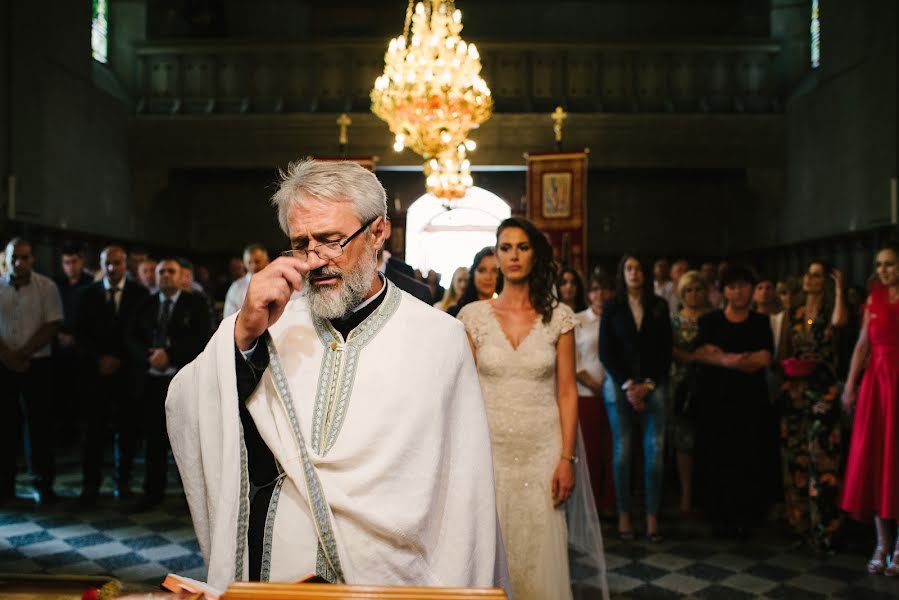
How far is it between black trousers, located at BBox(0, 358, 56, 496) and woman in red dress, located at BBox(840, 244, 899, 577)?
543 cm

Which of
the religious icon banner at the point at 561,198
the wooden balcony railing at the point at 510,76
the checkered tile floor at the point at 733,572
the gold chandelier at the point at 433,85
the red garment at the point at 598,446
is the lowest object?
the checkered tile floor at the point at 733,572

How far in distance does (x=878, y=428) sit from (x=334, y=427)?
12.9 feet

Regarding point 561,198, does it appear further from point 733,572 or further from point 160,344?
point 733,572

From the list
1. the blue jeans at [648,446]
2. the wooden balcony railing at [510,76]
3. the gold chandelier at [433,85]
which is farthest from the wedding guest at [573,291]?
the wooden balcony railing at [510,76]

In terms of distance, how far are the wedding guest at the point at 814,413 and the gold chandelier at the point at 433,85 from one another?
440 cm

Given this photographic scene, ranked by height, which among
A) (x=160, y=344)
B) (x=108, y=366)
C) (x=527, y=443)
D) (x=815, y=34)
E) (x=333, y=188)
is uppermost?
(x=815, y=34)

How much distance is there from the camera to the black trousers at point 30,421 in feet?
18.3

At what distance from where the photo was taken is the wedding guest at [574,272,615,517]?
5605mm

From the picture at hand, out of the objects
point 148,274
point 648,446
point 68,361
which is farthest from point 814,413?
point 68,361

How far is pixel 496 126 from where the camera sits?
1310 cm

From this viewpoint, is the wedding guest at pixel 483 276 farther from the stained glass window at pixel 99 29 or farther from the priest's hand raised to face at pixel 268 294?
the stained glass window at pixel 99 29

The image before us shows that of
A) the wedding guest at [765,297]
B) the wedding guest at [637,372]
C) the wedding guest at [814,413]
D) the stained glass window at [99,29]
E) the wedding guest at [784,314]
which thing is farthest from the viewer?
the stained glass window at [99,29]

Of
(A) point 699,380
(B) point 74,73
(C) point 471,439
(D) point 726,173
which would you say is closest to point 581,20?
(D) point 726,173

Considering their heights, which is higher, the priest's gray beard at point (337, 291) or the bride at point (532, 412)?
the priest's gray beard at point (337, 291)
